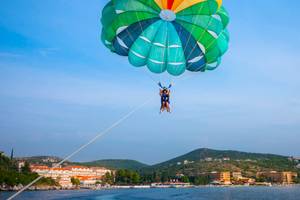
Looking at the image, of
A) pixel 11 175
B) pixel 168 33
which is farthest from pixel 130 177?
pixel 168 33

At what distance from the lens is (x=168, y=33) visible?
17.0 m

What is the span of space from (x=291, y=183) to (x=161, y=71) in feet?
537

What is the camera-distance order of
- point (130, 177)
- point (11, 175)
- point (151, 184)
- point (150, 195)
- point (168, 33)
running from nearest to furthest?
point (168, 33), point (150, 195), point (11, 175), point (130, 177), point (151, 184)

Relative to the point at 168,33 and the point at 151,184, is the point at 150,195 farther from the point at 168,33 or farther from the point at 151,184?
the point at 151,184

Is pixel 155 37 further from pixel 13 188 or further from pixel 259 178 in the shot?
pixel 259 178

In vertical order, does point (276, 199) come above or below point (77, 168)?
below

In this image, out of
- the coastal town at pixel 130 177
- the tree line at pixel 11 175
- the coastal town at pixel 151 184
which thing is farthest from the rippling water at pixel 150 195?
the coastal town at pixel 151 184

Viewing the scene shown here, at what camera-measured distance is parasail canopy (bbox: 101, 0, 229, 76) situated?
16.0m

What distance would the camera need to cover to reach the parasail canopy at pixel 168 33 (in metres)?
16.0

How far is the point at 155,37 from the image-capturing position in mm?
16984

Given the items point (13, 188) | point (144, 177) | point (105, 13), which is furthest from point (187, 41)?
point (144, 177)

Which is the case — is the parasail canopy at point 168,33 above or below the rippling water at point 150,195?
above

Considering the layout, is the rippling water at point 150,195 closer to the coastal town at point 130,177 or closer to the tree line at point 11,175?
the tree line at point 11,175

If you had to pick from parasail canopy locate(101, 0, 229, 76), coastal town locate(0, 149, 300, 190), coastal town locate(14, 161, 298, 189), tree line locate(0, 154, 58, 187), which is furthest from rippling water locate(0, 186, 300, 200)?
parasail canopy locate(101, 0, 229, 76)
